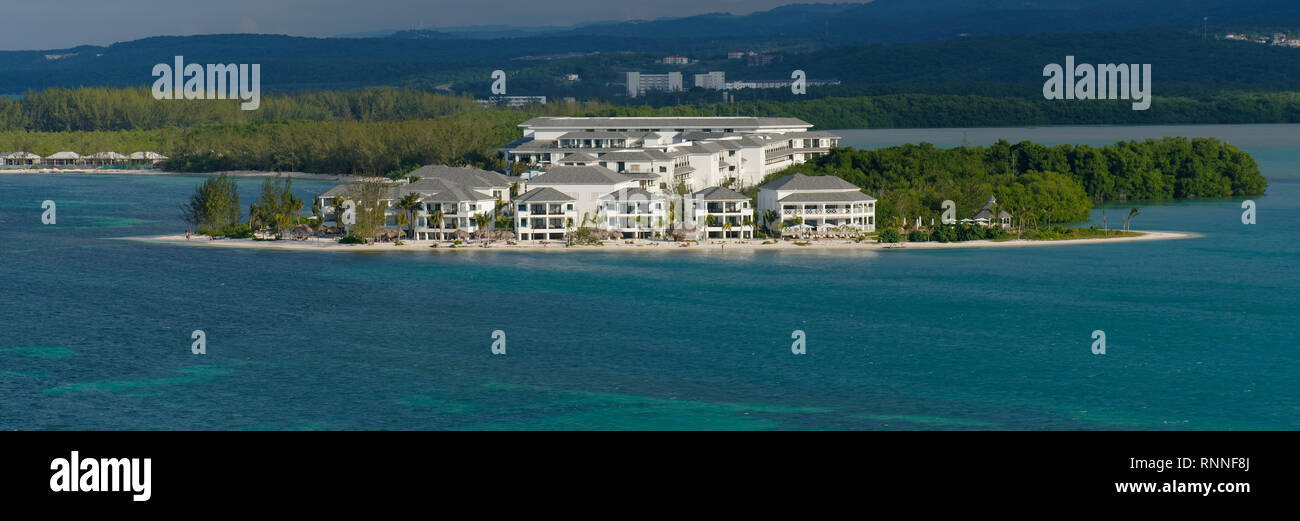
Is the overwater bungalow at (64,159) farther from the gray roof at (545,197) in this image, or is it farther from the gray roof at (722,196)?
the gray roof at (722,196)

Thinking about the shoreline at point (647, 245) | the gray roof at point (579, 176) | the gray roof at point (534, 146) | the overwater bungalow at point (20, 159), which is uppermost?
the overwater bungalow at point (20, 159)

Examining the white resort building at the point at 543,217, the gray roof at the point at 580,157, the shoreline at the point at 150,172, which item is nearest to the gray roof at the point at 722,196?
the white resort building at the point at 543,217

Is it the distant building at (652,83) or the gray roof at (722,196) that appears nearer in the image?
the gray roof at (722,196)

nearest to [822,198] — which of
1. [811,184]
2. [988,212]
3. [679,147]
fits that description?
[811,184]

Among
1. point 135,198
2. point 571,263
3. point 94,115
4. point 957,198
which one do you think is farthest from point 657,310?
point 94,115

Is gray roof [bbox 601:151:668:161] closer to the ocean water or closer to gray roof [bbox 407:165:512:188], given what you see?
gray roof [bbox 407:165:512:188]
